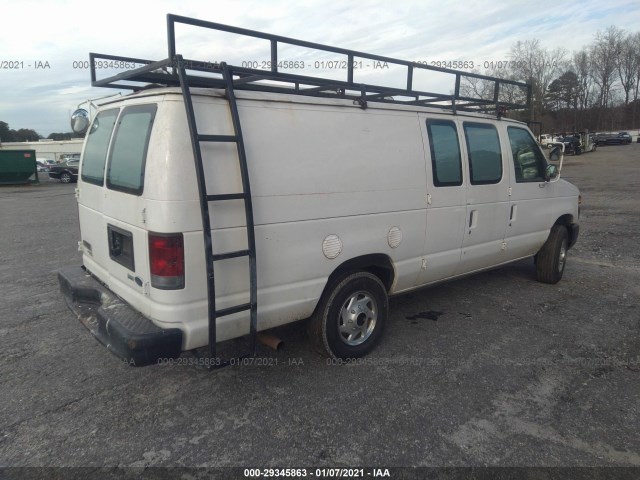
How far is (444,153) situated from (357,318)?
176 cm

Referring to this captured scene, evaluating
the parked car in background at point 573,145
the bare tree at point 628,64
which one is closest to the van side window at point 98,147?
the parked car in background at point 573,145

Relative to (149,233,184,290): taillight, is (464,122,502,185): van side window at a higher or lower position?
higher

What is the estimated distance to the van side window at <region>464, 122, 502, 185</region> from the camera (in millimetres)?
4547

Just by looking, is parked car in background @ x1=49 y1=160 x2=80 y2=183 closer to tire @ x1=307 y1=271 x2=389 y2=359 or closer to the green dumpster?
the green dumpster

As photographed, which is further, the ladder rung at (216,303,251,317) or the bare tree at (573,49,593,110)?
the bare tree at (573,49,593,110)

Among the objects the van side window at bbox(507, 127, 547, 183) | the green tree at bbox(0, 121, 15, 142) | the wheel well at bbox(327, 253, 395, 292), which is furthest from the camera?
the green tree at bbox(0, 121, 15, 142)

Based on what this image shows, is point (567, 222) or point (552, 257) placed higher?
point (567, 222)

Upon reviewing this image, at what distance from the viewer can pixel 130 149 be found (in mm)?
3115

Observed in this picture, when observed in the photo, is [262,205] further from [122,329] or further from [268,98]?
[122,329]

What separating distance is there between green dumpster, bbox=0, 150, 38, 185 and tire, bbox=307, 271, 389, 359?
92.0 ft

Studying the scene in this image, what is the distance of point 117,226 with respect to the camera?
3.22m

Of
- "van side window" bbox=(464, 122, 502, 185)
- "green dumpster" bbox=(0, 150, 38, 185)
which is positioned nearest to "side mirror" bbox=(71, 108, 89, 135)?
"van side window" bbox=(464, 122, 502, 185)

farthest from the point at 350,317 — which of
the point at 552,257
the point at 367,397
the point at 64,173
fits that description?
the point at 64,173

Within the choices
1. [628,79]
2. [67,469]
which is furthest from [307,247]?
[628,79]
